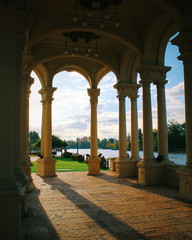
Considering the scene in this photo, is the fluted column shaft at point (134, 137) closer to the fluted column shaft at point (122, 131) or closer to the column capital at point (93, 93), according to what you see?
the fluted column shaft at point (122, 131)

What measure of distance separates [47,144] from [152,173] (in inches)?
323

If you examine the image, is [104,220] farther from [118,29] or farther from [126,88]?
[126,88]

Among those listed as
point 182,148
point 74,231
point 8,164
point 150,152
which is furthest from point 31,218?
point 182,148

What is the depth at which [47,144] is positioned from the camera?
57.4 ft

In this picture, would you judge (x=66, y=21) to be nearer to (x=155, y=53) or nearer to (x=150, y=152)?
(x=155, y=53)

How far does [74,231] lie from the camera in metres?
6.15

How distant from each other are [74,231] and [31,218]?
1.81 meters

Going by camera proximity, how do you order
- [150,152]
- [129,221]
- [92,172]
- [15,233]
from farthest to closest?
[92,172]
[150,152]
[129,221]
[15,233]

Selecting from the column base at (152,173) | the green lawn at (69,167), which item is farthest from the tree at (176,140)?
the column base at (152,173)

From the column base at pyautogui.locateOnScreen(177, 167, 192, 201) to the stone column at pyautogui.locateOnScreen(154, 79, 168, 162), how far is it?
367 cm

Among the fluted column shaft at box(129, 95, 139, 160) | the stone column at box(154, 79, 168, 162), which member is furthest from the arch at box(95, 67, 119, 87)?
the stone column at box(154, 79, 168, 162)

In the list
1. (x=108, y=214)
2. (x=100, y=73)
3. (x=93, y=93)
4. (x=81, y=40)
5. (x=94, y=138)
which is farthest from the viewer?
(x=100, y=73)

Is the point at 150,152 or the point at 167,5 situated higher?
the point at 167,5

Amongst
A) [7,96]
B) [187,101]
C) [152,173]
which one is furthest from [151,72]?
[7,96]
